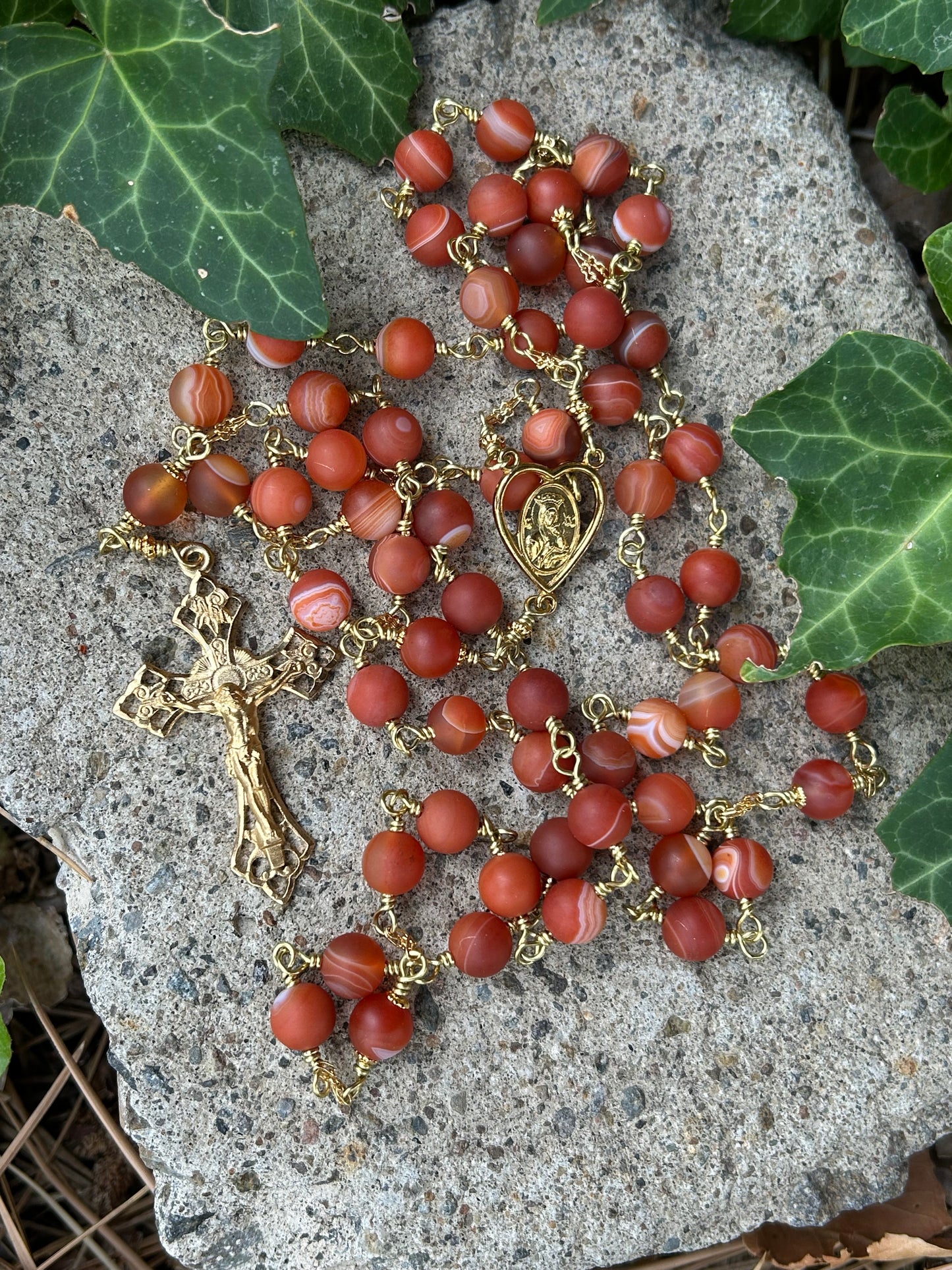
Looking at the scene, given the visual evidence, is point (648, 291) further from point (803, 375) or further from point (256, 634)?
point (256, 634)

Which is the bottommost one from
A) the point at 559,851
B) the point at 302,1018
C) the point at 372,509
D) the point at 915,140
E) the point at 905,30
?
the point at 302,1018

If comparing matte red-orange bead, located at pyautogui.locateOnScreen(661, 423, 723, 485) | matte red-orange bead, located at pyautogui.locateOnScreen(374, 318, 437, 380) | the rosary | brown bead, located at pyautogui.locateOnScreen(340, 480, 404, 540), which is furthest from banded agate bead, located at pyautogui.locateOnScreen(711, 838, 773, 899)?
matte red-orange bead, located at pyautogui.locateOnScreen(374, 318, 437, 380)

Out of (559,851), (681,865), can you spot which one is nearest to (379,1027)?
(559,851)

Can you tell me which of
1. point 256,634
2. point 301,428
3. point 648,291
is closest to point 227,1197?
point 256,634

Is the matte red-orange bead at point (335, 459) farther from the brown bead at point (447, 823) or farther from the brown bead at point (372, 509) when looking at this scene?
the brown bead at point (447, 823)

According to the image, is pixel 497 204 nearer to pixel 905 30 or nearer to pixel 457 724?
pixel 905 30

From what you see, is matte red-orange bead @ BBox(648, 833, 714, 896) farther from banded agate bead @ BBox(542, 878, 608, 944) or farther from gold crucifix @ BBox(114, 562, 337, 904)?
gold crucifix @ BBox(114, 562, 337, 904)
